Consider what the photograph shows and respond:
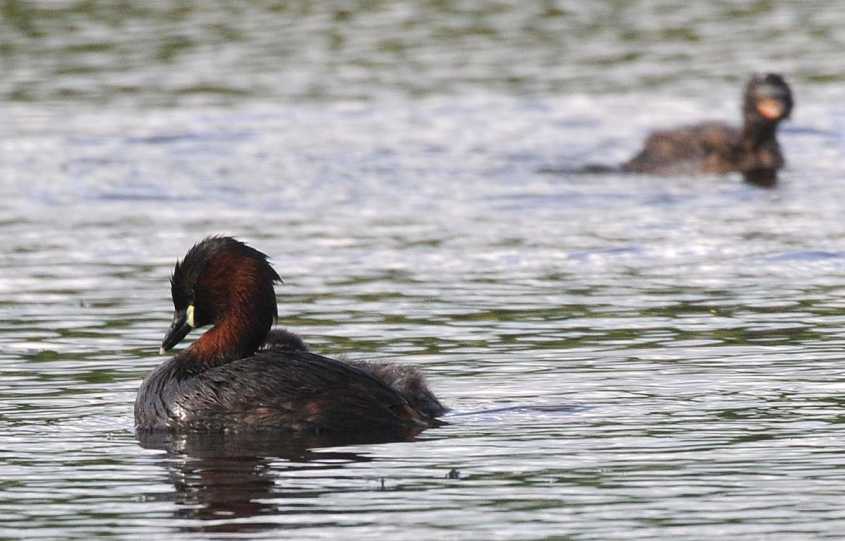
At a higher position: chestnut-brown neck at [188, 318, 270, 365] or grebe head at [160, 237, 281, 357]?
grebe head at [160, 237, 281, 357]

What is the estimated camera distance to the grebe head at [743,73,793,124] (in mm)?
23984

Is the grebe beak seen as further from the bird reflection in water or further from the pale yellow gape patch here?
the pale yellow gape patch

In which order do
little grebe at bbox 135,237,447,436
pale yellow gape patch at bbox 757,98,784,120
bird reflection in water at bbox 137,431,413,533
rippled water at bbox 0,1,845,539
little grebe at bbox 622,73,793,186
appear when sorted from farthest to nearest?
pale yellow gape patch at bbox 757,98,784,120, little grebe at bbox 622,73,793,186, little grebe at bbox 135,237,447,436, rippled water at bbox 0,1,845,539, bird reflection in water at bbox 137,431,413,533

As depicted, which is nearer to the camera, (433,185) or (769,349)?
(769,349)

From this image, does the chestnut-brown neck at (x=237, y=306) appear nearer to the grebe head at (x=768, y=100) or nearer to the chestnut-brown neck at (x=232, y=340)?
the chestnut-brown neck at (x=232, y=340)

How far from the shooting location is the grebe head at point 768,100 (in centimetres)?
2398

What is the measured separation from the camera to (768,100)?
2389cm

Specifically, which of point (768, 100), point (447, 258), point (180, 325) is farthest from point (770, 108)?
point (180, 325)

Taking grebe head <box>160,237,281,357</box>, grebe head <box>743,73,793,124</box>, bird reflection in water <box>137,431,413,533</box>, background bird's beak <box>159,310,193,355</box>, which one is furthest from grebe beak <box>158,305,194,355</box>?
grebe head <box>743,73,793,124</box>

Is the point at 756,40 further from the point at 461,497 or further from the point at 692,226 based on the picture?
the point at 461,497

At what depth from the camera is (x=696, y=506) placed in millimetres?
9781

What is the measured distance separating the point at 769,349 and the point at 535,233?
18.6ft

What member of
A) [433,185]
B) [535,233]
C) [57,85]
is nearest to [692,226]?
[535,233]

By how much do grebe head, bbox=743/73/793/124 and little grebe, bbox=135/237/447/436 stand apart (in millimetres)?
12118
